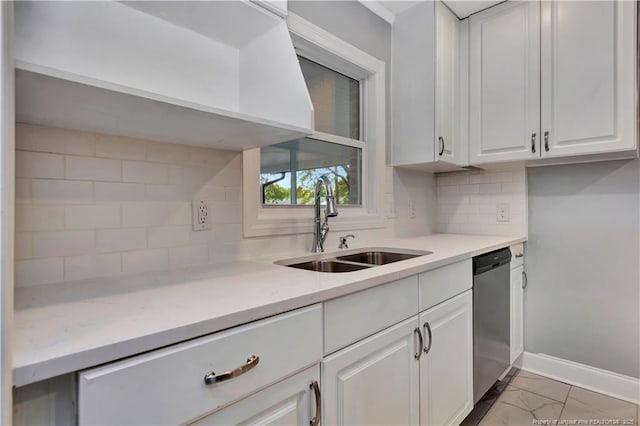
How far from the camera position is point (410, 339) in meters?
1.30

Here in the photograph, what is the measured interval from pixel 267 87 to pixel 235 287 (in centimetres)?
72

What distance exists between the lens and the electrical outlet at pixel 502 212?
2416 millimetres

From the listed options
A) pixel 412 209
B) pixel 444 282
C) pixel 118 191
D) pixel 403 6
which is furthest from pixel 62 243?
pixel 403 6

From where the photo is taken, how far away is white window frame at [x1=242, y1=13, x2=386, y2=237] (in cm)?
149

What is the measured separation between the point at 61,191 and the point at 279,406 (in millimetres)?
853

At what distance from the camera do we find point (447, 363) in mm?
1516

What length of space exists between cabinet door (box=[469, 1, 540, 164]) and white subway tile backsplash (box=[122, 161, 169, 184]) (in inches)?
75.0

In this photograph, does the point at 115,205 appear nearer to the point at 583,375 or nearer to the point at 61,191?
the point at 61,191

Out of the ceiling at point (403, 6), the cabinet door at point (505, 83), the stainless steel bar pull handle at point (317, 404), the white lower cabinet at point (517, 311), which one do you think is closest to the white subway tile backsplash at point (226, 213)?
the stainless steel bar pull handle at point (317, 404)

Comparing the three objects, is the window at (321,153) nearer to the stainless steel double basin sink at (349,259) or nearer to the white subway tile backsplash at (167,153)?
the stainless steel double basin sink at (349,259)

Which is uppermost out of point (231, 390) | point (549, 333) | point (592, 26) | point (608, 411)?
point (592, 26)

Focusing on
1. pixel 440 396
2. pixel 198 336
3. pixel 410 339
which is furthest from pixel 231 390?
pixel 440 396

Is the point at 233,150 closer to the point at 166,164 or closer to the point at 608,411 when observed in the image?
the point at 166,164

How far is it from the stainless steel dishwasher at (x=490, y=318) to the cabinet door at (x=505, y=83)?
2.18 ft
